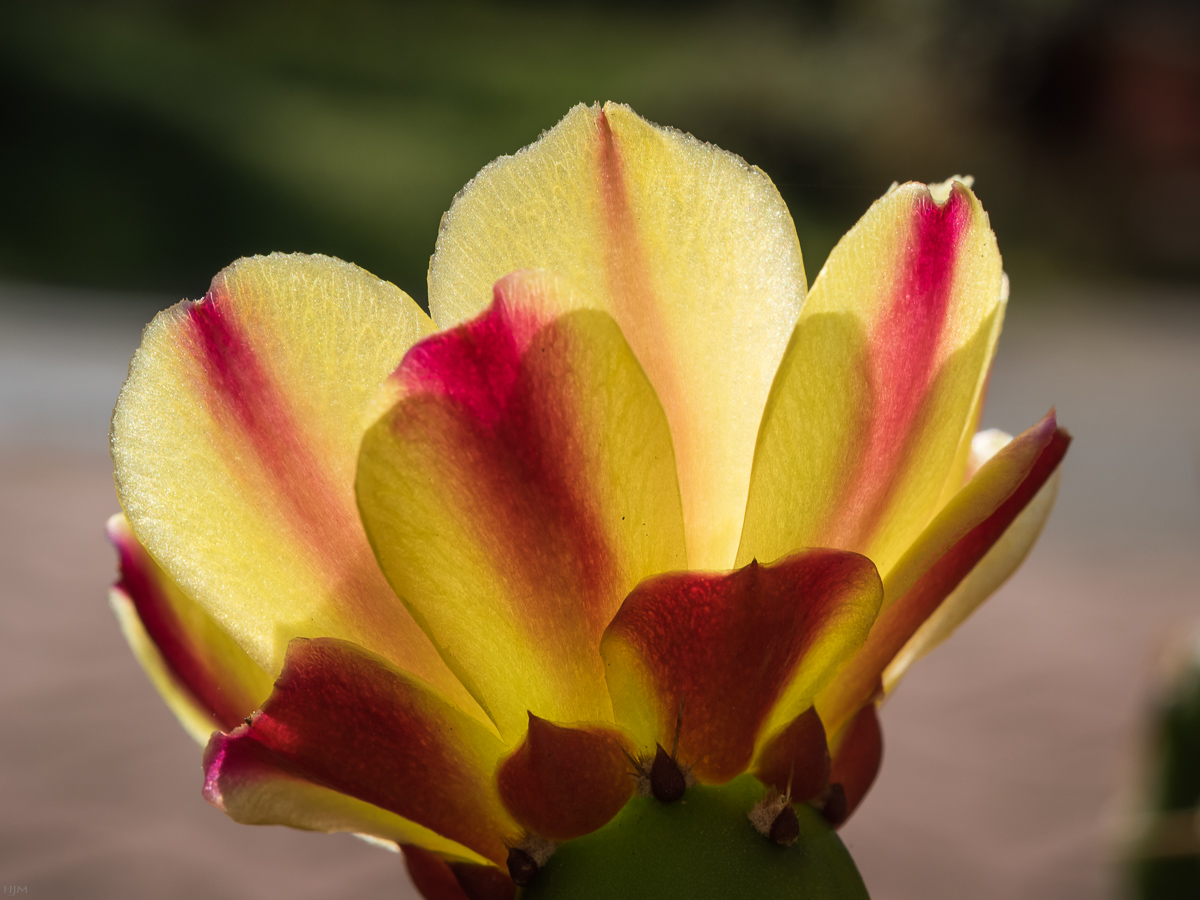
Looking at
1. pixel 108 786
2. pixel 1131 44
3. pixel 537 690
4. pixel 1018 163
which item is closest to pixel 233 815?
pixel 537 690

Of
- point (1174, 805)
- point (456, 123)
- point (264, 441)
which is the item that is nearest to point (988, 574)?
point (264, 441)

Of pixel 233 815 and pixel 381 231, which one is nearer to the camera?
pixel 233 815

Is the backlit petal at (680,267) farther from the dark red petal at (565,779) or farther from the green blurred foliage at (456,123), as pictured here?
the green blurred foliage at (456,123)

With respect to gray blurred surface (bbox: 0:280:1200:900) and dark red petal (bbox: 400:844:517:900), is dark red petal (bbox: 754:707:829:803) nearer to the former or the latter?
dark red petal (bbox: 400:844:517:900)

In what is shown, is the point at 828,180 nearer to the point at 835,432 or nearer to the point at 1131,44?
the point at 1131,44

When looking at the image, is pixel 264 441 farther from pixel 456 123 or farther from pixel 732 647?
pixel 456 123

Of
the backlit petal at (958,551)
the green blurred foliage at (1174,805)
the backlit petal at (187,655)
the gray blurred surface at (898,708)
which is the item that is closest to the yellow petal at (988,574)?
the backlit petal at (958,551)

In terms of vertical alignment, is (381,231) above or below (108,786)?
above
